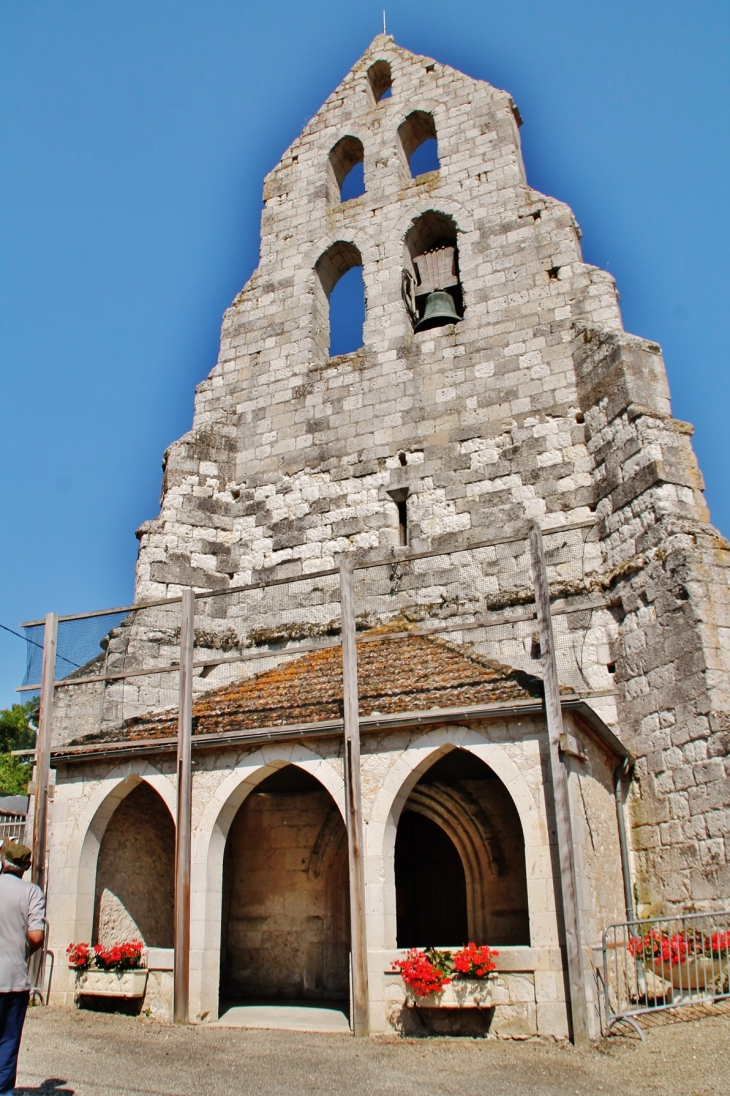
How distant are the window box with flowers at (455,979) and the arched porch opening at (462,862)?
1.68 meters

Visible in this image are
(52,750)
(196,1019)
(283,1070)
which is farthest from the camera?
(52,750)

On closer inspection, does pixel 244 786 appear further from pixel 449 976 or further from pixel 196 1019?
pixel 449 976

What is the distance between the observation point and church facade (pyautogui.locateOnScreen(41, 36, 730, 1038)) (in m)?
8.30

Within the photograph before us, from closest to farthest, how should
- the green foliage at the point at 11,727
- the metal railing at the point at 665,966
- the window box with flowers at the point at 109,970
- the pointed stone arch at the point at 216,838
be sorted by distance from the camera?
the metal railing at the point at 665,966 < the pointed stone arch at the point at 216,838 < the window box with flowers at the point at 109,970 < the green foliage at the point at 11,727

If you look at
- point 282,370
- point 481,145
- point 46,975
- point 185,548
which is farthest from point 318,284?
point 46,975

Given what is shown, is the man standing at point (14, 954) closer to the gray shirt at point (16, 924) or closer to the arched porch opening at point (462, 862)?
the gray shirt at point (16, 924)

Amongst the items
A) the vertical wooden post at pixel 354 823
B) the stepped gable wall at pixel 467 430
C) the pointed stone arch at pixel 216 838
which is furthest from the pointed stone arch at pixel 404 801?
the stepped gable wall at pixel 467 430

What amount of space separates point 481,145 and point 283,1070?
13115mm

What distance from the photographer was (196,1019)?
316 inches

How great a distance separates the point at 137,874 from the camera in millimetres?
9844

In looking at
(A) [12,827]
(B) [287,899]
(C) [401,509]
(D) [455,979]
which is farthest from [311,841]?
(C) [401,509]

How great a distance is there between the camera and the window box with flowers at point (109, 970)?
8344 millimetres

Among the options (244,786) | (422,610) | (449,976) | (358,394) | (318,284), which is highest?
(318,284)

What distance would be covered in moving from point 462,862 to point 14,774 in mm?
26301
